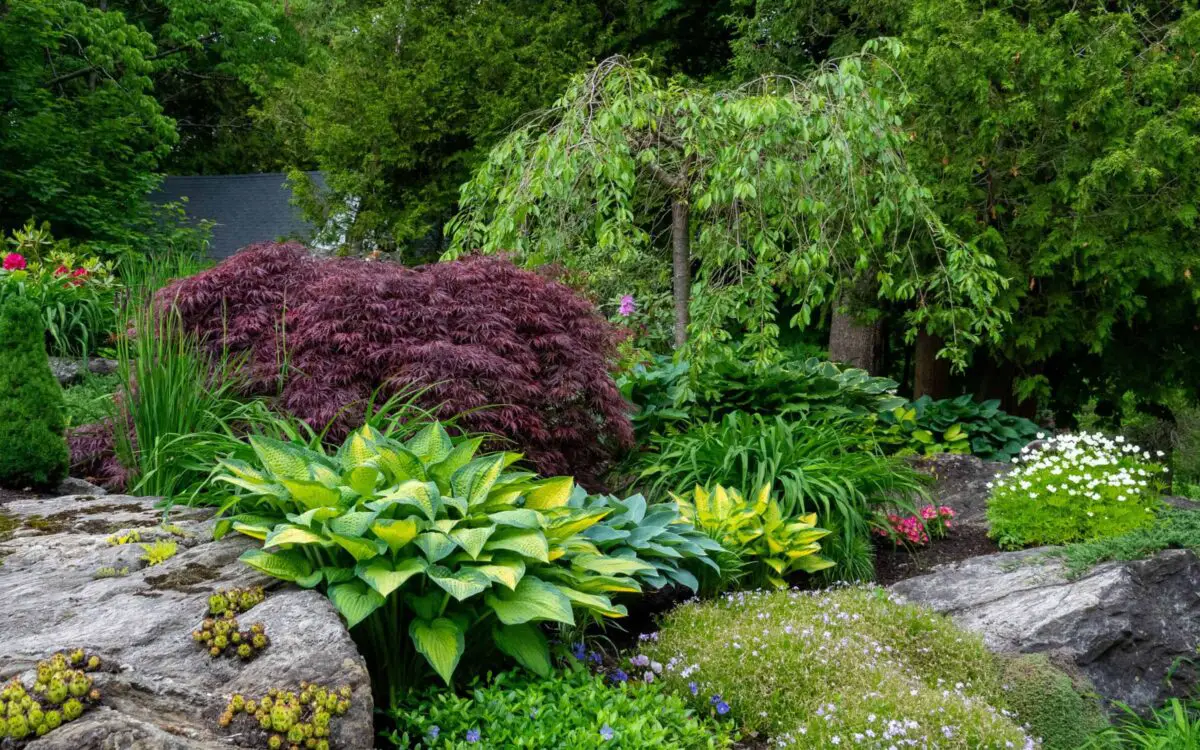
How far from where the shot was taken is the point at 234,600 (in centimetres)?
267

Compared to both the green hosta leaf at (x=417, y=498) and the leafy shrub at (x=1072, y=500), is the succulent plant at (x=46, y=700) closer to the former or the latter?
the green hosta leaf at (x=417, y=498)

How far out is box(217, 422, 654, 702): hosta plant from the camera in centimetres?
268

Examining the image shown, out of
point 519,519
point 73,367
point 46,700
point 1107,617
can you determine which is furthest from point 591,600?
point 73,367

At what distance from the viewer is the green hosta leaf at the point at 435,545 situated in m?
2.66

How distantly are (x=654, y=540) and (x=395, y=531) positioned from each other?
1.37m

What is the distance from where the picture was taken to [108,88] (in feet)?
49.0

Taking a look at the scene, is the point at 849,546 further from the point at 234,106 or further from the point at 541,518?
the point at 234,106

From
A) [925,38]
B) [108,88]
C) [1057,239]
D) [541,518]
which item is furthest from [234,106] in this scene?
[541,518]

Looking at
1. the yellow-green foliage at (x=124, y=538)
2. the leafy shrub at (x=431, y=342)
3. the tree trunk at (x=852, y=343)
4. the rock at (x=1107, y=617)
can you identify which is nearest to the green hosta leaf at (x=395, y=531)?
the yellow-green foliage at (x=124, y=538)

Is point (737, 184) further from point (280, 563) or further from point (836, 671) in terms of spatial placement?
point (280, 563)

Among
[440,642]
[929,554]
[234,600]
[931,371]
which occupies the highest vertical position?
[234,600]

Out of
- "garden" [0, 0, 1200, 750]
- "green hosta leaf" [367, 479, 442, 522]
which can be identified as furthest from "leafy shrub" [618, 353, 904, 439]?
"green hosta leaf" [367, 479, 442, 522]

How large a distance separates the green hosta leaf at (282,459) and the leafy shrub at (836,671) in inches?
55.3

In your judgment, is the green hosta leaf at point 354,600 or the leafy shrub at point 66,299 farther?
the leafy shrub at point 66,299
